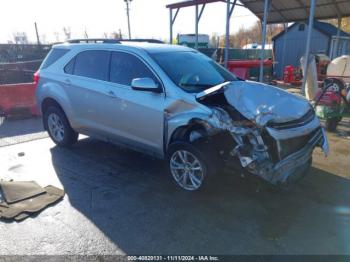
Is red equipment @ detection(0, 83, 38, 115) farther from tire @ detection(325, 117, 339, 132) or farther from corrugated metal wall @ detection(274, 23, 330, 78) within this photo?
corrugated metal wall @ detection(274, 23, 330, 78)

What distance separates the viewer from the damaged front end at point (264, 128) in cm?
334

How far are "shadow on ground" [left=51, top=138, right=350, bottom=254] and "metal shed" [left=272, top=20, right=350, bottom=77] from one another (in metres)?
16.5

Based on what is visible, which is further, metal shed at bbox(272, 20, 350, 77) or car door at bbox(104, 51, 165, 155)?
metal shed at bbox(272, 20, 350, 77)

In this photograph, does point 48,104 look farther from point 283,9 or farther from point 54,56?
point 283,9

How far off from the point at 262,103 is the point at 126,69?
2033 mm

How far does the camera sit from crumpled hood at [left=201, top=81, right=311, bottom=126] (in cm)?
342

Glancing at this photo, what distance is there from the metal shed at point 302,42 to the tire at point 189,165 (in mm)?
16777

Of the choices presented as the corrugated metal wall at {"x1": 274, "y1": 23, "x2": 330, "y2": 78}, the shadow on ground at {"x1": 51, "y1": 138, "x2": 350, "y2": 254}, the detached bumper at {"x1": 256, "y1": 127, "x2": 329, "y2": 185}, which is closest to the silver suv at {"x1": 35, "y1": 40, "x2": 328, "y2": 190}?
the detached bumper at {"x1": 256, "y1": 127, "x2": 329, "y2": 185}

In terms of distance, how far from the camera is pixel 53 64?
5461 mm

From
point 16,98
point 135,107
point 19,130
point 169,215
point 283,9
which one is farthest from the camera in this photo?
point 283,9

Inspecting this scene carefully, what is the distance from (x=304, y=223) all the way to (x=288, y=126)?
1092 millimetres

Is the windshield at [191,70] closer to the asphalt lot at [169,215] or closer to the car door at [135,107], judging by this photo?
the car door at [135,107]

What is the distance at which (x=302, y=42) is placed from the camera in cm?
1967

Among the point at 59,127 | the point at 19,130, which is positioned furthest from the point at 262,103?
the point at 19,130
